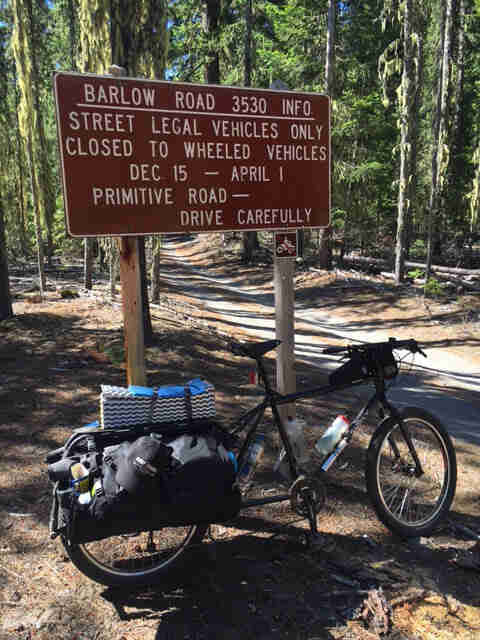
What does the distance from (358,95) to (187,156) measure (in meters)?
21.9

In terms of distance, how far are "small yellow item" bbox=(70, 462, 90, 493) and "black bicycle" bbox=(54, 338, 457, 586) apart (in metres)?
0.62

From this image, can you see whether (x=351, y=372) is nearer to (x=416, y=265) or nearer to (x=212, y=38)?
(x=416, y=265)

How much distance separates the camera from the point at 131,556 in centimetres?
319

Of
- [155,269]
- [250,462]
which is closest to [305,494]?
[250,462]

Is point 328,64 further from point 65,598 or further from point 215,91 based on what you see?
point 65,598

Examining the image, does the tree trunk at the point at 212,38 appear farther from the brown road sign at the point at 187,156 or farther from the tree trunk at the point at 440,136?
the brown road sign at the point at 187,156

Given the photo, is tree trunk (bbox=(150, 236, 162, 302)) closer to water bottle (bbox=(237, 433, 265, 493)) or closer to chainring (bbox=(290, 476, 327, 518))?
water bottle (bbox=(237, 433, 265, 493))

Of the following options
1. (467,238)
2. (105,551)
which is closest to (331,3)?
(467,238)

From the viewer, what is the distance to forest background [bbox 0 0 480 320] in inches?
685

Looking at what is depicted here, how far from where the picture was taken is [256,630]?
2.67 m

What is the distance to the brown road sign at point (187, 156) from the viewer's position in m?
3.28

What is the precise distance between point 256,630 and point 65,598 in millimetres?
1110

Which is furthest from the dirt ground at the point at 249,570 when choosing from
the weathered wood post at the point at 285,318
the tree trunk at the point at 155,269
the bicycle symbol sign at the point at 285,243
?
the tree trunk at the point at 155,269

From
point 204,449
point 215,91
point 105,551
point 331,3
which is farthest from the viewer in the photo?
point 331,3
